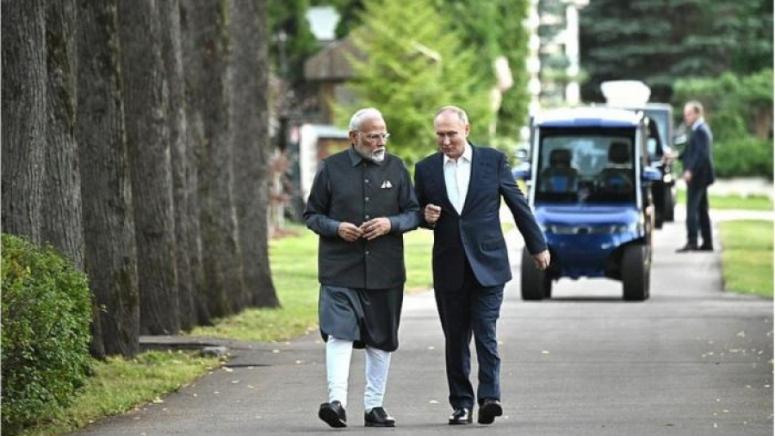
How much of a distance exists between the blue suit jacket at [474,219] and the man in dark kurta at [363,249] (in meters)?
0.27

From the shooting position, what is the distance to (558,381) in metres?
17.6

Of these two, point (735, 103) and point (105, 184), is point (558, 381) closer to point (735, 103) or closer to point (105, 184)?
point (105, 184)

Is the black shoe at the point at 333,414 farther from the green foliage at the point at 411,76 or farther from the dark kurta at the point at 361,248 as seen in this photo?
the green foliage at the point at 411,76

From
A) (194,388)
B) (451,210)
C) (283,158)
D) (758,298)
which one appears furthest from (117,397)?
(283,158)

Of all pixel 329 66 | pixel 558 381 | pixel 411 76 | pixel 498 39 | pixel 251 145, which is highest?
pixel 498 39

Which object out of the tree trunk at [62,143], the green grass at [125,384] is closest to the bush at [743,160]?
the green grass at [125,384]

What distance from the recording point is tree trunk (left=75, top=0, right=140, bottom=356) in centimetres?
1870

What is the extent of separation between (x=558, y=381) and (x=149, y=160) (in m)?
5.28

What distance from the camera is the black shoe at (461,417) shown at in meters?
14.6

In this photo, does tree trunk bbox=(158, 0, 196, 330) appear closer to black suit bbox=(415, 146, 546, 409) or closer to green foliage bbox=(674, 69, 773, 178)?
black suit bbox=(415, 146, 546, 409)

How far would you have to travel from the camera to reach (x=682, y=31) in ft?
335

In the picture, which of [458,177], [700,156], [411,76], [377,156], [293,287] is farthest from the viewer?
[411,76]

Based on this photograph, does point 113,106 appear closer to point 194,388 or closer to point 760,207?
point 194,388

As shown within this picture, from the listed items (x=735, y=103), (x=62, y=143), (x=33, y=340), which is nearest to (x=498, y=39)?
(x=735, y=103)
